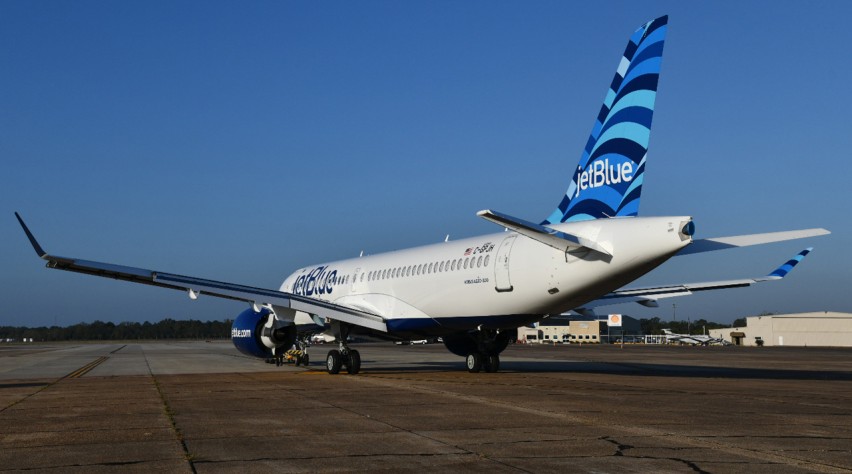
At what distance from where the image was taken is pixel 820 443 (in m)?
8.94

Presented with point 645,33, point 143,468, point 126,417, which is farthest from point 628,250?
point 143,468

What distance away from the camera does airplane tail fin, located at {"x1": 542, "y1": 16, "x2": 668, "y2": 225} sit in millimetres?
17953

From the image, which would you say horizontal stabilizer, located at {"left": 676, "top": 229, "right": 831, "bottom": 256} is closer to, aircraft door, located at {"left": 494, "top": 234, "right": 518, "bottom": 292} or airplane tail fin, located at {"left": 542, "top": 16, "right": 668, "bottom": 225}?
airplane tail fin, located at {"left": 542, "top": 16, "right": 668, "bottom": 225}

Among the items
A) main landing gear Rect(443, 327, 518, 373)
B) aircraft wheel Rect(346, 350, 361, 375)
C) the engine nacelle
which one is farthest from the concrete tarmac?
the engine nacelle

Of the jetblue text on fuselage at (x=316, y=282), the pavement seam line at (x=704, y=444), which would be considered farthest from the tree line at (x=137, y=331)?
the pavement seam line at (x=704, y=444)

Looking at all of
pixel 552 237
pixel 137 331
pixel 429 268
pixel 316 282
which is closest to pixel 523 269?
pixel 552 237

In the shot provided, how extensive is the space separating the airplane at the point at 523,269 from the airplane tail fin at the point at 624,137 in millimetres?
28

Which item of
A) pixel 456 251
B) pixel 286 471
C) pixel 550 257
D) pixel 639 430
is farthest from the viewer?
pixel 456 251

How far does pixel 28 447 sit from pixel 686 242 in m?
11.4

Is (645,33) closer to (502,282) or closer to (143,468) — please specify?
(502,282)

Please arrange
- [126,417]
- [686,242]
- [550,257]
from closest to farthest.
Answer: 1. [126,417]
2. [686,242]
3. [550,257]

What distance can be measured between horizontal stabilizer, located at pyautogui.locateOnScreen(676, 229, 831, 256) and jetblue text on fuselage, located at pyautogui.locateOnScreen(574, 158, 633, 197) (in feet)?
7.10

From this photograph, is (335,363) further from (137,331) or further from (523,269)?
(137,331)

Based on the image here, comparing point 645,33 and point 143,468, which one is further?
point 645,33
